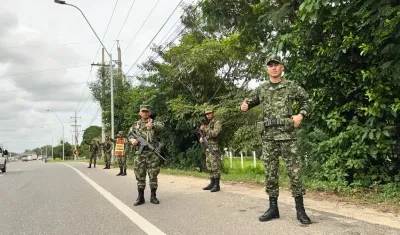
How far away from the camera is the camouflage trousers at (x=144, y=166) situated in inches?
265

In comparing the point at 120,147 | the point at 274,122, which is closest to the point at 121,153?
the point at 120,147

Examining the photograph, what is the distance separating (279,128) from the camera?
480 cm

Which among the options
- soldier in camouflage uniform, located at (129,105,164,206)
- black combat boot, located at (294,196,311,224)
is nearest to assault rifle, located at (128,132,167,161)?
soldier in camouflage uniform, located at (129,105,164,206)

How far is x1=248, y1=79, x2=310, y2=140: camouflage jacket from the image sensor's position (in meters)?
4.78

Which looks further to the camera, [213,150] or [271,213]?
[213,150]

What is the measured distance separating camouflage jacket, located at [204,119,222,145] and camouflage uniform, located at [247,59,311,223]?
11.0 ft

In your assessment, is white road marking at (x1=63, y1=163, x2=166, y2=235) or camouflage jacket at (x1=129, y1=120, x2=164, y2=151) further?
camouflage jacket at (x1=129, y1=120, x2=164, y2=151)

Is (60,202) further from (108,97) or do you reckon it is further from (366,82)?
(108,97)

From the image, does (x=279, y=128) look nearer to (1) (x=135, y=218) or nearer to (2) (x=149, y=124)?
(1) (x=135, y=218)

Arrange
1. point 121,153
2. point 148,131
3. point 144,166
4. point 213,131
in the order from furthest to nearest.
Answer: point 121,153 < point 213,131 < point 148,131 < point 144,166

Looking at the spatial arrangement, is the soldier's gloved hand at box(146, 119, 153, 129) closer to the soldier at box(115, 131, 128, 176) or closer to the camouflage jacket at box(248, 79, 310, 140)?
the camouflage jacket at box(248, 79, 310, 140)

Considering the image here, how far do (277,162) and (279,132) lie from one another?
43cm

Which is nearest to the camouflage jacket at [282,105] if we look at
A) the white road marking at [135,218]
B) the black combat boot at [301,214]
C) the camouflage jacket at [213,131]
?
the black combat boot at [301,214]

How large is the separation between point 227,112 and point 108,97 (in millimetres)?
15885
